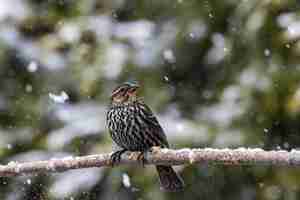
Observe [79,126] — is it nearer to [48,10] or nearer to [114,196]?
[114,196]

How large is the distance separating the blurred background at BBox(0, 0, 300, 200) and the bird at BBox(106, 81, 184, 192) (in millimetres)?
1053

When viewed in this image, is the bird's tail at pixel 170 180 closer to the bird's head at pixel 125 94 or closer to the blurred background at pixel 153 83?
the bird's head at pixel 125 94

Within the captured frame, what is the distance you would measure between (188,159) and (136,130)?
1.53m

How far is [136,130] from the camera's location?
6.10 metres

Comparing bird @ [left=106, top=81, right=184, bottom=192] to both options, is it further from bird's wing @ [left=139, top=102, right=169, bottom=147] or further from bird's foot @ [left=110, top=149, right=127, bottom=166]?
bird's foot @ [left=110, top=149, right=127, bottom=166]

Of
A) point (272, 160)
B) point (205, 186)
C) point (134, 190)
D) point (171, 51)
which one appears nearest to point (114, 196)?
point (134, 190)

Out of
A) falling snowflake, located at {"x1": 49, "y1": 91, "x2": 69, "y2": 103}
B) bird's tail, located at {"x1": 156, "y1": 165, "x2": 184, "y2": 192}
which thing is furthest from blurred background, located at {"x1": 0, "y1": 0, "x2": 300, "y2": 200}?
bird's tail, located at {"x1": 156, "y1": 165, "x2": 184, "y2": 192}

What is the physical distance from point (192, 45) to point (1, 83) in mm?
2033

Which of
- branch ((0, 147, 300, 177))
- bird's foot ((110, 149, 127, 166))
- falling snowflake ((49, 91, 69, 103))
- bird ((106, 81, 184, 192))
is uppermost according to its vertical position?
falling snowflake ((49, 91, 69, 103))

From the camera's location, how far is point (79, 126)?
25.5 feet

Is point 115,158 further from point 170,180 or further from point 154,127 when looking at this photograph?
point 154,127

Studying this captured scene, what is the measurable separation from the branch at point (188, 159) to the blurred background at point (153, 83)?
231 centimetres

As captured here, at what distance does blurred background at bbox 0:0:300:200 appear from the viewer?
7.46m

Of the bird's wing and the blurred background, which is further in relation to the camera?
the blurred background
